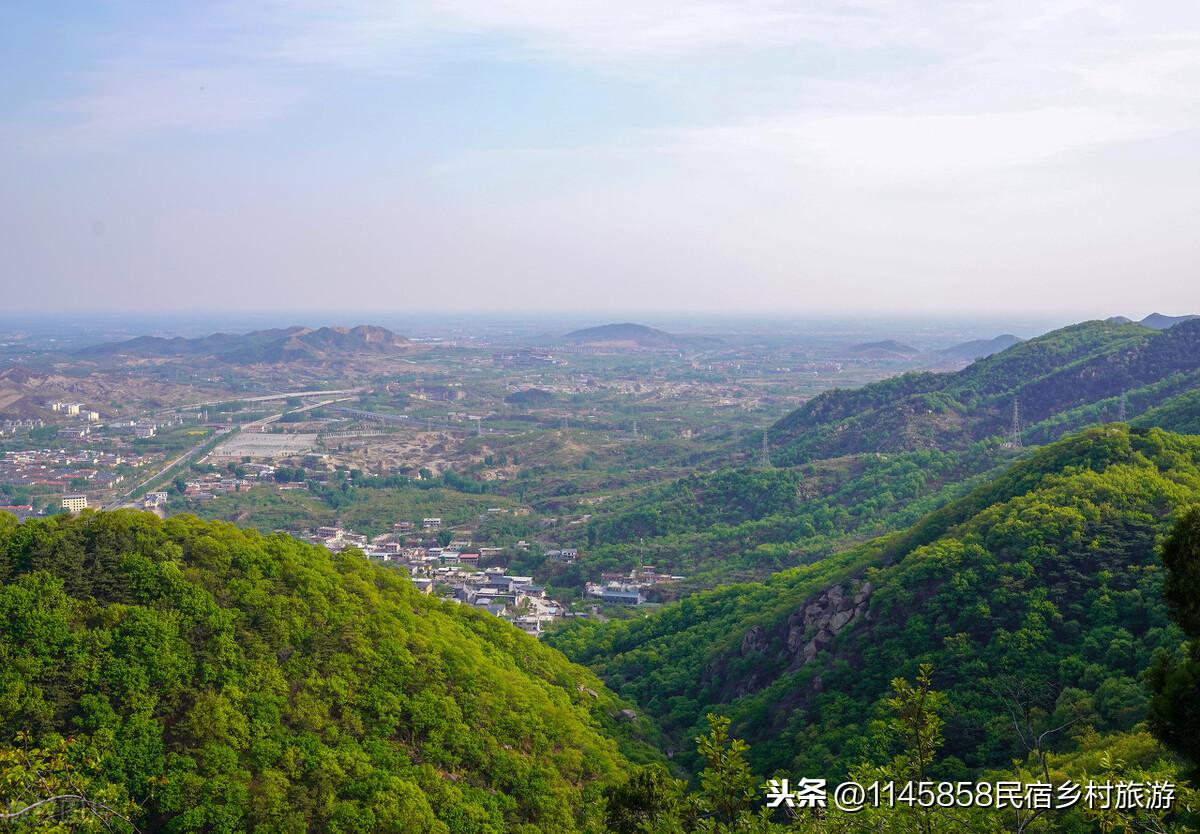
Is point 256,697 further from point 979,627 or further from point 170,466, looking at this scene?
point 170,466

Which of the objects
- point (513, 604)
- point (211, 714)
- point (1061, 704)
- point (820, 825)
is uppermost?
point (820, 825)

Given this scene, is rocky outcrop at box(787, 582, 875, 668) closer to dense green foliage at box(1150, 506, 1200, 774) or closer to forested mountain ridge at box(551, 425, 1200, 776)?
forested mountain ridge at box(551, 425, 1200, 776)

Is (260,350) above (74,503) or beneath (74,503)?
above

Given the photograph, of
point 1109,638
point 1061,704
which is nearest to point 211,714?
point 1061,704

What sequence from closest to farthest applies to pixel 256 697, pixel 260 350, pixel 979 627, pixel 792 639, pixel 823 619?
pixel 256 697 → pixel 979 627 → pixel 823 619 → pixel 792 639 → pixel 260 350

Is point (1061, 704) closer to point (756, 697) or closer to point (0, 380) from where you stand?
point (756, 697)

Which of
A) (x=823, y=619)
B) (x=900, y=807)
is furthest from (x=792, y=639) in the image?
(x=900, y=807)

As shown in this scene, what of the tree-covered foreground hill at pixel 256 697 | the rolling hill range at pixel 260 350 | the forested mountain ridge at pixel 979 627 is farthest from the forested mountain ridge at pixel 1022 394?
the rolling hill range at pixel 260 350
